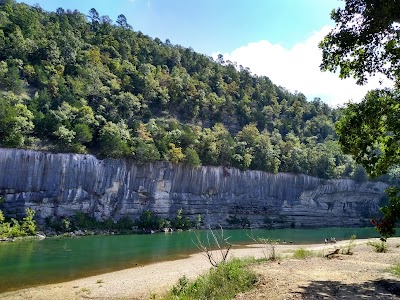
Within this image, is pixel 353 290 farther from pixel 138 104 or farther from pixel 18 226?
pixel 138 104

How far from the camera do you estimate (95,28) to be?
94.6 meters

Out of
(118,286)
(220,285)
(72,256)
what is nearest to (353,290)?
(220,285)

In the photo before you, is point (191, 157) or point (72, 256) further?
point (191, 157)

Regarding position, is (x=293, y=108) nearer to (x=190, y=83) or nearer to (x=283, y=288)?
(x=190, y=83)

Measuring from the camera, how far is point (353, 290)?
12.0 m

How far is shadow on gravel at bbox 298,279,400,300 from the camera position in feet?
36.5

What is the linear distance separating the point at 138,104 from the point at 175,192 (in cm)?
1906

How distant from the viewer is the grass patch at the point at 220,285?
12.8 metres

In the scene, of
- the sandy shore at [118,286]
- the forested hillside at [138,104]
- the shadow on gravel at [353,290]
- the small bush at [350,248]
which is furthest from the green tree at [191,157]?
the shadow on gravel at [353,290]

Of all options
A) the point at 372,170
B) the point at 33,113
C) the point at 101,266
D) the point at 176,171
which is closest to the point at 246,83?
the point at 176,171

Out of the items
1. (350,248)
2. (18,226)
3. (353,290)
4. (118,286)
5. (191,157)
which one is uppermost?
(191,157)

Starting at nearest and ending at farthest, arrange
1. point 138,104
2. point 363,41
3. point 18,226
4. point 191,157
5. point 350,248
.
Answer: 1. point 363,41
2. point 350,248
3. point 18,226
4. point 191,157
5. point 138,104

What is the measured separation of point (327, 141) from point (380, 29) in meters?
86.5

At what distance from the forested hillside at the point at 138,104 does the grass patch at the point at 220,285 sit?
127 feet
